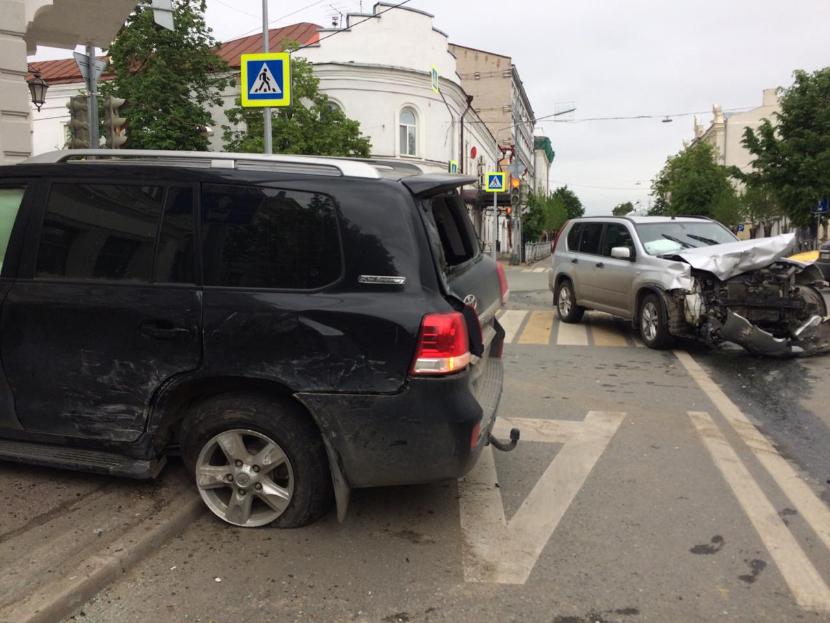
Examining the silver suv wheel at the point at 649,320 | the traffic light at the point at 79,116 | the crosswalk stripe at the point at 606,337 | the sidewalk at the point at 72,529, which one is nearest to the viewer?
the sidewalk at the point at 72,529

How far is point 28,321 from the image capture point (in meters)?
3.61

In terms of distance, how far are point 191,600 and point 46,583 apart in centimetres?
60

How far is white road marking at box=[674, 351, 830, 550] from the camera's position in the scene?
381cm

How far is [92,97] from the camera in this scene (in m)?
10.6

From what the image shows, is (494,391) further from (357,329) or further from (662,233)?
(662,233)

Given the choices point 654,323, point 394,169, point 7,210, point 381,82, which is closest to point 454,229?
point 394,169

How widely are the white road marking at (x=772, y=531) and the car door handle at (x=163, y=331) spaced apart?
3.06 m

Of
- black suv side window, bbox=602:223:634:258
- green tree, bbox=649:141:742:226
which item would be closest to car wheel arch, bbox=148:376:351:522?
black suv side window, bbox=602:223:634:258

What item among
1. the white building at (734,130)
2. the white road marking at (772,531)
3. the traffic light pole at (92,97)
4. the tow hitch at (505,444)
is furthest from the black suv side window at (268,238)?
the white building at (734,130)

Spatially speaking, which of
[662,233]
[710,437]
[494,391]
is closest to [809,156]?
[662,233]

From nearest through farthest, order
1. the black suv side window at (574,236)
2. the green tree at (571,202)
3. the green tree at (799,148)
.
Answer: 1. the black suv side window at (574,236)
2. the green tree at (799,148)
3. the green tree at (571,202)

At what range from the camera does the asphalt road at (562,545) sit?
2.92 metres

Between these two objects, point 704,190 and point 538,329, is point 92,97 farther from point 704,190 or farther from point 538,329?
point 704,190

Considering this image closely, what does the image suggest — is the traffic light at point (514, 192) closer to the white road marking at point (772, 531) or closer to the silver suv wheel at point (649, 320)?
the silver suv wheel at point (649, 320)
